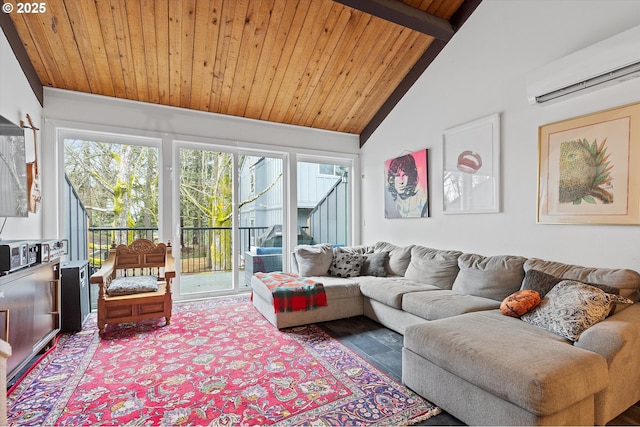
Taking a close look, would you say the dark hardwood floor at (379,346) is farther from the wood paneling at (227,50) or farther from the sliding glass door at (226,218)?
the wood paneling at (227,50)

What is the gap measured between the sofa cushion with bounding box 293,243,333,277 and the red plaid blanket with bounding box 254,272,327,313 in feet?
1.58

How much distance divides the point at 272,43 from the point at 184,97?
134cm

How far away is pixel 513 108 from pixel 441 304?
1.98 meters

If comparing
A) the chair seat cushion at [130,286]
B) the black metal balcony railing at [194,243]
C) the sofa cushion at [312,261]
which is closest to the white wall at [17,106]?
the black metal balcony railing at [194,243]

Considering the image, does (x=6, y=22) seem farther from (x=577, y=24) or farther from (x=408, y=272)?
(x=577, y=24)

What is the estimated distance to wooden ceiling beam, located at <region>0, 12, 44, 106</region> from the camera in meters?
2.65

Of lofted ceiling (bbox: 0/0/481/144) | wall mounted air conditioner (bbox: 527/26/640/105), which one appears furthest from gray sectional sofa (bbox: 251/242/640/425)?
lofted ceiling (bbox: 0/0/481/144)

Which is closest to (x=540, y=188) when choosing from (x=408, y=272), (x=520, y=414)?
(x=408, y=272)

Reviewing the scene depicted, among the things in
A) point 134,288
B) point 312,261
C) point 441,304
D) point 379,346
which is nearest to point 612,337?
point 441,304

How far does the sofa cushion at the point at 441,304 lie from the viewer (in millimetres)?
2479

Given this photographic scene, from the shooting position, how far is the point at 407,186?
4.28 m

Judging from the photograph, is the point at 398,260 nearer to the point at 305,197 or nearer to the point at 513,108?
the point at 305,197

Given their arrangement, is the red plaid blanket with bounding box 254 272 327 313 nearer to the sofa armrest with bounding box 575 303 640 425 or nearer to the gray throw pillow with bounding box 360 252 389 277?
the gray throw pillow with bounding box 360 252 389 277

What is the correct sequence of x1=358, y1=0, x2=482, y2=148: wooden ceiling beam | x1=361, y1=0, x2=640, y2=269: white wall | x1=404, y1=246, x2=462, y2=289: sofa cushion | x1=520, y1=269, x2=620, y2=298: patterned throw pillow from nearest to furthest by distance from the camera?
x1=520, y1=269, x2=620, y2=298: patterned throw pillow < x1=361, y1=0, x2=640, y2=269: white wall < x1=404, y1=246, x2=462, y2=289: sofa cushion < x1=358, y1=0, x2=482, y2=148: wooden ceiling beam
